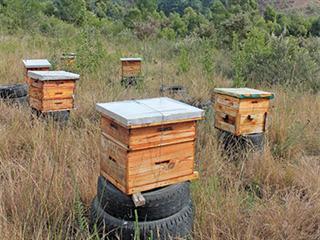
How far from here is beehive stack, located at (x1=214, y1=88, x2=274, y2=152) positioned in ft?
11.1

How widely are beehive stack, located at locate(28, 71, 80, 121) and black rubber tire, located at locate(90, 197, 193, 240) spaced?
2074 millimetres

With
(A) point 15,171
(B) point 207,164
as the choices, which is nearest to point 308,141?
(B) point 207,164

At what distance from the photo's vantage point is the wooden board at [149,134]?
1.87 m

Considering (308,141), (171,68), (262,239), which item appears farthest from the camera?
(171,68)

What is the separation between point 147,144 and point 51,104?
2.29m

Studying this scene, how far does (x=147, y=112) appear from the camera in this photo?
1.94 m

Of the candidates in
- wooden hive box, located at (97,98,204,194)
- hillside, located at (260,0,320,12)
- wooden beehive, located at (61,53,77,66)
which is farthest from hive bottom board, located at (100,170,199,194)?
hillside, located at (260,0,320,12)

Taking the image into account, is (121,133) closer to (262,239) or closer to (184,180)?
(184,180)

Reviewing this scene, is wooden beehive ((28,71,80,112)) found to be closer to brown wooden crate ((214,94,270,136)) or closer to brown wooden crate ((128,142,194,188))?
brown wooden crate ((214,94,270,136))

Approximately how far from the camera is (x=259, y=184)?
304cm

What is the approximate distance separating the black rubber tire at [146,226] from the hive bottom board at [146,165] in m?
0.18

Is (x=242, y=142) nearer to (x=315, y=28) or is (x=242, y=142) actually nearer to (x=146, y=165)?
(x=146, y=165)

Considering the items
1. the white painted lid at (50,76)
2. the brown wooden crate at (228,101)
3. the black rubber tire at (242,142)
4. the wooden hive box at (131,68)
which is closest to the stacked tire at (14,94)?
the white painted lid at (50,76)

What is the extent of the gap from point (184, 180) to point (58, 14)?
2324 centimetres
